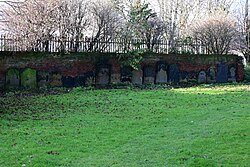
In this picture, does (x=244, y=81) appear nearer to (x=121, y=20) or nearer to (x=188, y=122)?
(x=121, y=20)

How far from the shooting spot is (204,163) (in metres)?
6.28

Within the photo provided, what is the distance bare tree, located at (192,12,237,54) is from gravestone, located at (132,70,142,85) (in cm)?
670

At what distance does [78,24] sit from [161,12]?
11519mm

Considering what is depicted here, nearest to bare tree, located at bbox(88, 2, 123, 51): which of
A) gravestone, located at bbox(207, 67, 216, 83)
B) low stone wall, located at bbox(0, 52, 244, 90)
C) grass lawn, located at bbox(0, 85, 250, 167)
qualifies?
low stone wall, located at bbox(0, 52, 244, 90)

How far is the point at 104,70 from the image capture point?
67.1ft

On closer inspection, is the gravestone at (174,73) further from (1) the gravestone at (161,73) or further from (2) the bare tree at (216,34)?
(2) the bare tree at (216,34)

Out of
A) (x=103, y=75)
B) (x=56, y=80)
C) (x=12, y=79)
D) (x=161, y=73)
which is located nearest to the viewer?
(x=12, y=79)

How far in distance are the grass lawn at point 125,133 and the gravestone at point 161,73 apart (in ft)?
25.9

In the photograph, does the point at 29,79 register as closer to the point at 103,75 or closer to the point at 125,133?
the point at 103,75

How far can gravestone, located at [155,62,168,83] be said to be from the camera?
21.9 m

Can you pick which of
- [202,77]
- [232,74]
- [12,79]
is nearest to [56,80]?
[12,79]

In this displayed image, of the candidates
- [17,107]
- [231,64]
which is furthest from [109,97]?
[231,64]

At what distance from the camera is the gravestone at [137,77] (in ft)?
69.2

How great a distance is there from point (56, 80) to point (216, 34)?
12.3 m
